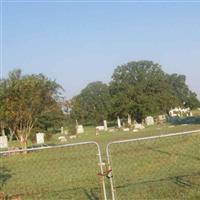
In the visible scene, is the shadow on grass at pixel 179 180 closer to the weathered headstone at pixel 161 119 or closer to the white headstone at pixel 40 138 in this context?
the white headstone at pixel 40 138

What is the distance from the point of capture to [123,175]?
1486 centimetres

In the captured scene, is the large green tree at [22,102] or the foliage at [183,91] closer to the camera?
the large green tree at [22,102]

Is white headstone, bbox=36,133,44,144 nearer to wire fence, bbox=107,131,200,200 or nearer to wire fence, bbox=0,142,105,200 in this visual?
wire fence, bbox=0,142,105,200

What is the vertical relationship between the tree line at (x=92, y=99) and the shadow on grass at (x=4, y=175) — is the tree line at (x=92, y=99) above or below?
above

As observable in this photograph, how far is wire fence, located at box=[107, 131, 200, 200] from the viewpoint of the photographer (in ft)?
35.1

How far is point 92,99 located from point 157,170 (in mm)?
119265

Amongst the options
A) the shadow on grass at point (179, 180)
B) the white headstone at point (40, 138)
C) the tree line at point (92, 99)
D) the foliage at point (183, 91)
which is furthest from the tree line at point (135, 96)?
the shadow on grass at point (179, 180)

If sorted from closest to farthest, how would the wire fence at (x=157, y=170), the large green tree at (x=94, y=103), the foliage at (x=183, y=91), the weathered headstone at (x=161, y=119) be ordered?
1. the wire fence at (x=157, y=170)
2. the weathered headstone at (x=161, y=119)
3. the large green tree at (x=94, y=103)
4. the foliage at (x=183, y=91)

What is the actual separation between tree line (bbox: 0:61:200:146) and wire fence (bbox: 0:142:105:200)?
14.0 meters

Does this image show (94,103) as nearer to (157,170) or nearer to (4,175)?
(4,175)

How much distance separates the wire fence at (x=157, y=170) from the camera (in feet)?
35.1

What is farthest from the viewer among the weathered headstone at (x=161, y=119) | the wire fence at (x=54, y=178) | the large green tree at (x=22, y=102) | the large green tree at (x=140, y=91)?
the large green tree at (x=140, y=91)

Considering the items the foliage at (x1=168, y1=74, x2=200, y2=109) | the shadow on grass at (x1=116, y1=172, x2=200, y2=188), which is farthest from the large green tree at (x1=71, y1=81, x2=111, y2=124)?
the shadow on grass at (x1=116, y1=172, x2=200, y2=188)

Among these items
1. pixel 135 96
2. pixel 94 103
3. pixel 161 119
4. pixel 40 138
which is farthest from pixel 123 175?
pixel 94 103
